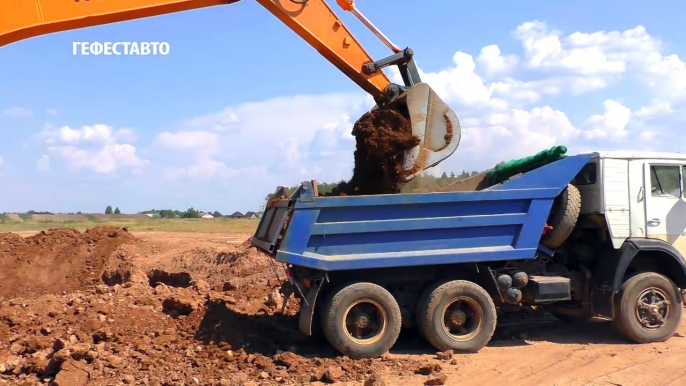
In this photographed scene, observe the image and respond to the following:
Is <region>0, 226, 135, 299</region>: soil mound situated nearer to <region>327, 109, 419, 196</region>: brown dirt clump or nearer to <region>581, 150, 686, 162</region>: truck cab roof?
<region>327, 109, 419, 196</region>: brown dirt clump

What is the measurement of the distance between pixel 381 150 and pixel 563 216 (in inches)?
94.5

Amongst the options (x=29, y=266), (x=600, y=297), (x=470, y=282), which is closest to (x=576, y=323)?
(x=600, y=297)

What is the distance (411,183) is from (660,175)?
10.9 feet

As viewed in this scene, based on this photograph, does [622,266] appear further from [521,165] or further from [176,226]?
[176,226]

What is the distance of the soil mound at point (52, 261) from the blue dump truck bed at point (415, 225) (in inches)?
323

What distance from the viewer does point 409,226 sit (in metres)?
7.71

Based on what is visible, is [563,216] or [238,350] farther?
[563,216]

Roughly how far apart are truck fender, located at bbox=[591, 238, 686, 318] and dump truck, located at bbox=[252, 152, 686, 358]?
0.05 feet

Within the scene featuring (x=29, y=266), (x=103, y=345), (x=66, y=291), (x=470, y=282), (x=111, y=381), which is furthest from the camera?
(x=29, y=266)

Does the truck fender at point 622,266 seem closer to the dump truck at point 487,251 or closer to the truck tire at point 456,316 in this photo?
the dump truck at point 487,251

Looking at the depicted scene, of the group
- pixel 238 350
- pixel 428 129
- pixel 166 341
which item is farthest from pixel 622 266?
pixel 166 341

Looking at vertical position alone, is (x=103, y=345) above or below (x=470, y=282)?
below

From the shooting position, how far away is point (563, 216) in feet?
26.8

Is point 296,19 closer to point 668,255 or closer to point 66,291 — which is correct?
point 668,255
